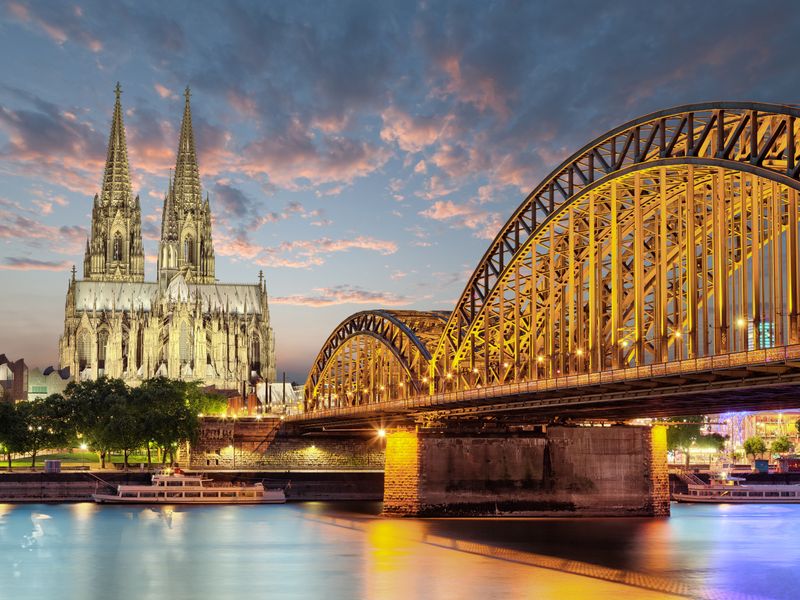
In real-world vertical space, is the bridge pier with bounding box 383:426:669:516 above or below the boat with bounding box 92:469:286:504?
above

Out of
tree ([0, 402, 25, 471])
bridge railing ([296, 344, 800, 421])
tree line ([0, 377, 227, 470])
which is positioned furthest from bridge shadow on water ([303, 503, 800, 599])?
tree ([0, 402, 25, 471])

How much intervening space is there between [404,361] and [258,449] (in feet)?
114

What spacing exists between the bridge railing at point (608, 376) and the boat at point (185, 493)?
20559mm

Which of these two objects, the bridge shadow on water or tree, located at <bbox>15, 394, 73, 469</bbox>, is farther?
Result: tree, located at <bbox>15, 394, 73, 469</bbox>

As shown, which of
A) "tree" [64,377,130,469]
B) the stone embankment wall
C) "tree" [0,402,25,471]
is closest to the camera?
"tree" [64,377,130,469]

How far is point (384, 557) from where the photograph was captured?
6650 centimetres

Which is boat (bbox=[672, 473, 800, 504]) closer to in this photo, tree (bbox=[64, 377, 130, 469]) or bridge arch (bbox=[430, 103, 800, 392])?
bridge arch (bbox=[430, 103, 800, 392])

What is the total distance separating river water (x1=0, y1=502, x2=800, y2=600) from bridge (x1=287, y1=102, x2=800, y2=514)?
7942mm

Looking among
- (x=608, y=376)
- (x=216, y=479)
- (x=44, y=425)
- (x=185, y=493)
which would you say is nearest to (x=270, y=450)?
(x=216, y=479)

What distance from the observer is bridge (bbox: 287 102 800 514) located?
51.9 meters

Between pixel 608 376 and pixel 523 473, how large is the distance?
29606 mm

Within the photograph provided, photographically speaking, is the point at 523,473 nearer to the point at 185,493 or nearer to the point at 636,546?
the point at 636,546

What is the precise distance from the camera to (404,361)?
369 ft

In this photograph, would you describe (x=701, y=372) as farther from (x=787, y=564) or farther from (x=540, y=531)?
(x=540, y=531)
